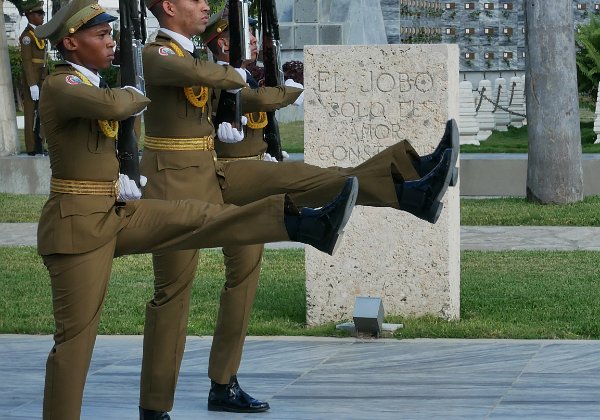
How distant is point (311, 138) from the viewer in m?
9.23

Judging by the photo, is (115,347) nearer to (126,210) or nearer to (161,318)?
(161,318)

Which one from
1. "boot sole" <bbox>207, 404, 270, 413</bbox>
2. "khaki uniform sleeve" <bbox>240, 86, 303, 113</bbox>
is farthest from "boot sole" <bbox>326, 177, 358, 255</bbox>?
"khaki uniform sleeve" <bbox>240, 86, 303, 113</bbox>

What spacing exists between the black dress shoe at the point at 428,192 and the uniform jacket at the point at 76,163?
1.31 metres

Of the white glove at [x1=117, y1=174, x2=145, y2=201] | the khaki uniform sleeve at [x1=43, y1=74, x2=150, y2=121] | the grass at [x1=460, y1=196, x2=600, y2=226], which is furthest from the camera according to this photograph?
the grass at [x1=460, y1=196, x2=600, y2=226]

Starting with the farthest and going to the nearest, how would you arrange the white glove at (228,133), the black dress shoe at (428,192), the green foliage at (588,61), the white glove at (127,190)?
1. the green foliage at (588,61)
2. the white glove at (228,133)
3. the black dress shoe at (428,192)
4. the white glove at (127,190)

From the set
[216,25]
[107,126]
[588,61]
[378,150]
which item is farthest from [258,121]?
[588,61]

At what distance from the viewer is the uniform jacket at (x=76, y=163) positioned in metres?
5.88

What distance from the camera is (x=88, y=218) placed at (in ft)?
19.6

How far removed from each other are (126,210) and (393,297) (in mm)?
3429

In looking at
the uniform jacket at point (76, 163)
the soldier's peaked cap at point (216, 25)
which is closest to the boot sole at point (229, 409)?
the uniform jacket at point (76, 163)

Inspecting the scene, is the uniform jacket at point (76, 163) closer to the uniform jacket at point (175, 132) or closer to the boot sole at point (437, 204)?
the uniform jacket at point (175, 132)

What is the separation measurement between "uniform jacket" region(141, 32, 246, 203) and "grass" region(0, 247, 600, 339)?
99.3 inches

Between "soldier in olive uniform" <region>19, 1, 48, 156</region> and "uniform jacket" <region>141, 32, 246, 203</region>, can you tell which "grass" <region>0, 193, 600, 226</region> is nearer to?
"soldier in olive uniform" <region>19, 1, 48, 156</region>

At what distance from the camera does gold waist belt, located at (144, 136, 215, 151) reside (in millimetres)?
6742
